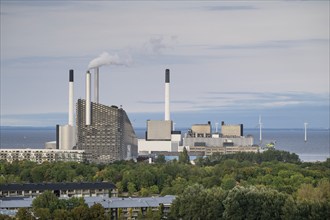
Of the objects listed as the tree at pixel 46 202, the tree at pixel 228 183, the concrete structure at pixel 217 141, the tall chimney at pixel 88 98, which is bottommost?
the tree at pixel 46 202

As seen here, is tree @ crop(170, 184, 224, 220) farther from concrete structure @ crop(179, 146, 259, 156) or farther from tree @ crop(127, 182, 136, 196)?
concrete structure @ crop(179, 146, 259, 156)

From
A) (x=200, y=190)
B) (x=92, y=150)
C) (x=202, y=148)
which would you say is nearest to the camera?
(x=200, y=190)

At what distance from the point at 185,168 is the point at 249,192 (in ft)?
49.0

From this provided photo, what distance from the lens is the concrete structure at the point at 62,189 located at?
3728 centimetres

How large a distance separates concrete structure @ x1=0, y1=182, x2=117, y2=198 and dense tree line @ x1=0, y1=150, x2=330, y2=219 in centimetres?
138

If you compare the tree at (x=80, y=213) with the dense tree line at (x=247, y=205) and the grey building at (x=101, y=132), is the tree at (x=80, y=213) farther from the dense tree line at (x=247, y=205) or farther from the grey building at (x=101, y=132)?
the grey building at (x=101, y=132)

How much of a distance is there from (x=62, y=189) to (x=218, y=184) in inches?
218

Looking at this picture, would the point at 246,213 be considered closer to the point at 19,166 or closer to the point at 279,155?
the point at 19,166

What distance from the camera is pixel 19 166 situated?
154ft

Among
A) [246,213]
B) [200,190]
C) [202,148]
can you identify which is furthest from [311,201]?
[202,148]

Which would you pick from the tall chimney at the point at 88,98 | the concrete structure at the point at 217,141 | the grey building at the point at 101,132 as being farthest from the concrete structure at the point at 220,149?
the tall chimney at the point at 88,98

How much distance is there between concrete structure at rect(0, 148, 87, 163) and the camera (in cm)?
5884

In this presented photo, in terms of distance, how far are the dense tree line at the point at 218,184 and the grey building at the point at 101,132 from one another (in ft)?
19.2

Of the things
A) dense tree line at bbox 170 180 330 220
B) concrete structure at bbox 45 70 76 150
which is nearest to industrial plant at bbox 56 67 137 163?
concrete structure at bbox 45 70 76 150
